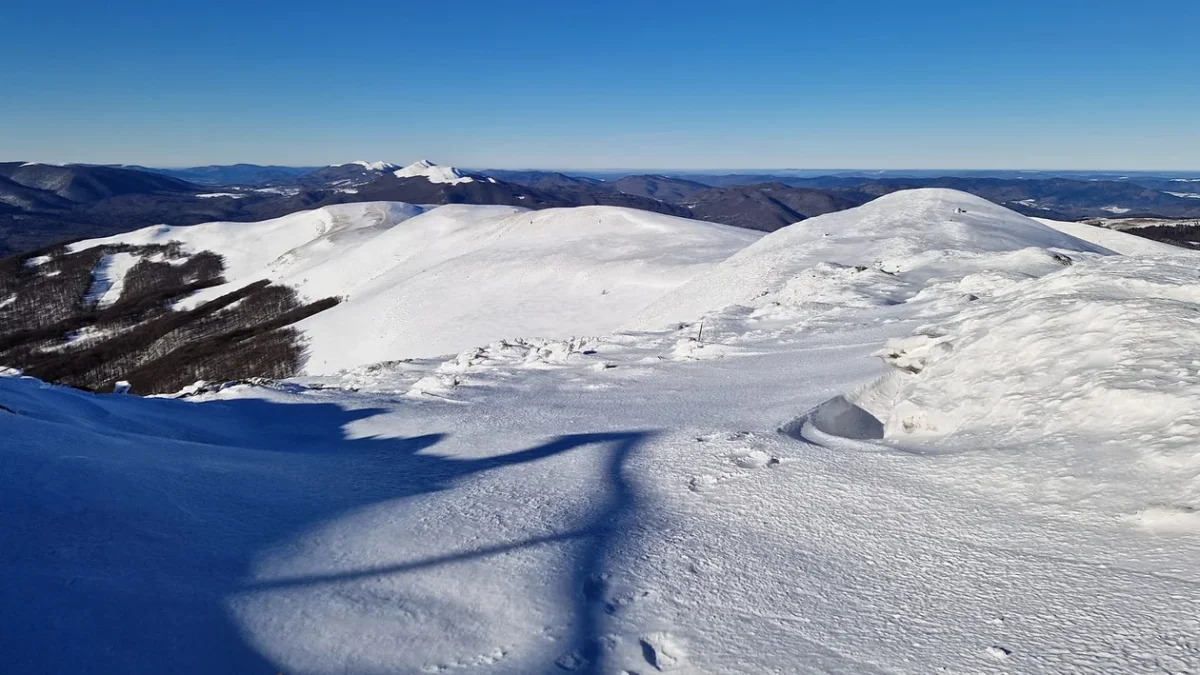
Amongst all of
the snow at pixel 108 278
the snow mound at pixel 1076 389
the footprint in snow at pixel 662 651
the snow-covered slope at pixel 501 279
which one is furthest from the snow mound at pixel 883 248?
the snow at pixel 108 278

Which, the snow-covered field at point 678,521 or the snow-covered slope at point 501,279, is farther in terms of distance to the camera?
the snow-covered slope at point 501,279

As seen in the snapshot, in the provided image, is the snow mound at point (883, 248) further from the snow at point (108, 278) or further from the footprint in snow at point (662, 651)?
the snow at point (108, 278)

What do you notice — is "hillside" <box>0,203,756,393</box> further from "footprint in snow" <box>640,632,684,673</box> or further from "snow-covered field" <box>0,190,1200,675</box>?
"footprint in snow" <box>640,632,684,673</box>

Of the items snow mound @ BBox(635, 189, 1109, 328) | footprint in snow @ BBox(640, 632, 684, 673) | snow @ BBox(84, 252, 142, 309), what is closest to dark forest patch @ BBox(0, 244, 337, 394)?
snow @ BBox(84, 252, 142, 309)

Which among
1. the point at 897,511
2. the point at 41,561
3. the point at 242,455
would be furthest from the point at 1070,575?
the point at 242,455

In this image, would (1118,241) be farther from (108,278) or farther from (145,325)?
(108,278)

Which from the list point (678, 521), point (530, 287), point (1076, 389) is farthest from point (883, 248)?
point (678, 521)
